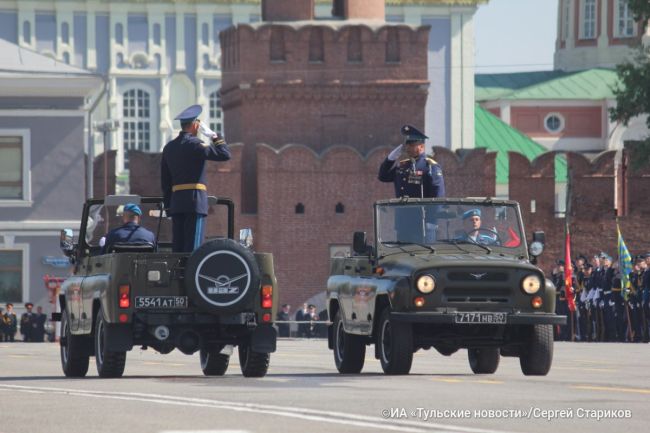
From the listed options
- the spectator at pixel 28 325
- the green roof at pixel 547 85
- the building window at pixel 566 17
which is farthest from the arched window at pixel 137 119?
the spectator at pixel 28 325

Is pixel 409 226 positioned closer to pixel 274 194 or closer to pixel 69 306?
pixel 69 306

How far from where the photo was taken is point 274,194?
223 feet

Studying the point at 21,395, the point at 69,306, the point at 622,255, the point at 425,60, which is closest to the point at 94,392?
the point at 21,395

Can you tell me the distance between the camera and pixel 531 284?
1939 cm

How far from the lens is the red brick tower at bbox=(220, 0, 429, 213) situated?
226 feet

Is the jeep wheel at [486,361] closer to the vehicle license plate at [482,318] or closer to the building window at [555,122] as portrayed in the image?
the vehicle license plate at [482,318]

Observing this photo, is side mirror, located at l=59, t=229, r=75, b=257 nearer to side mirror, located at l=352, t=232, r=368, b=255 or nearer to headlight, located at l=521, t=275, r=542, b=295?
side mirror, located at l=352, t=232, r=368, b=255

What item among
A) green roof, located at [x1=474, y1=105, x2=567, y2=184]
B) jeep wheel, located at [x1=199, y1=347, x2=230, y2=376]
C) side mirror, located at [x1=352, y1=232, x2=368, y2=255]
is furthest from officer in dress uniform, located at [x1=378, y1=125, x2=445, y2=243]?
green roof, located at [x1=474, y1=105, x2=567, y2=184]

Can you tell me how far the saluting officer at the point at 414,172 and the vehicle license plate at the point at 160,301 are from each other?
3.19 metres

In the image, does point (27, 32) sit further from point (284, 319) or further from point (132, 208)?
point (132, 208)

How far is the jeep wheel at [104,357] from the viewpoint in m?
19.1

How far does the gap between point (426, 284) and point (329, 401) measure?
4077 millimetres

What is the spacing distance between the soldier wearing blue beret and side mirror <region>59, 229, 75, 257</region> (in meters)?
0.39

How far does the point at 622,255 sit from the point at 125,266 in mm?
26646
